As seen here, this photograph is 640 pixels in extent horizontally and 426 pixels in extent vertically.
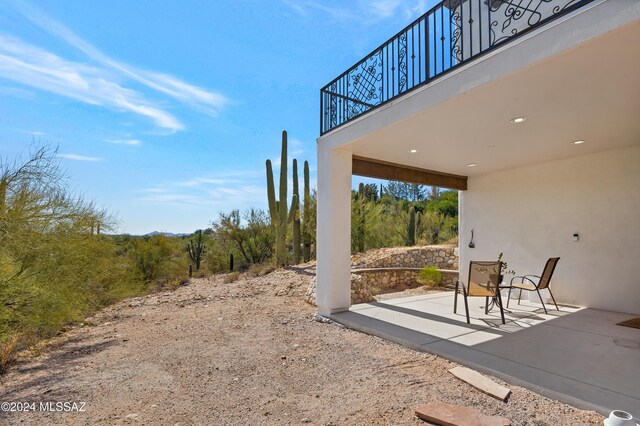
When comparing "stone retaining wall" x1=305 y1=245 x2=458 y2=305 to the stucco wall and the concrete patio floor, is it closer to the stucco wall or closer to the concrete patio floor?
the stucco wall

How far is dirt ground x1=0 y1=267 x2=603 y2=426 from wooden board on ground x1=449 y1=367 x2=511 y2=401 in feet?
0.20

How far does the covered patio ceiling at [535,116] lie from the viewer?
2.81 meters

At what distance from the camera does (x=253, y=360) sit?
379cm

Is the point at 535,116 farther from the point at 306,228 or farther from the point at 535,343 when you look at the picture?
the point at 306,228

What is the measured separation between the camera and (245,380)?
127 inches

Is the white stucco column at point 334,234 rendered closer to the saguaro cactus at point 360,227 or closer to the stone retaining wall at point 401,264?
the stone retaining wall at point 401,264

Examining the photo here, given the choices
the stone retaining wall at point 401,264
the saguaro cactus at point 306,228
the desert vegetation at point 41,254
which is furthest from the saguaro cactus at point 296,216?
the desert vegetation at point 41,254

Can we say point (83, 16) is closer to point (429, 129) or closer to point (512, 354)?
point (429, 129)

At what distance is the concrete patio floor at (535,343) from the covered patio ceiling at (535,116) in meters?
2.70

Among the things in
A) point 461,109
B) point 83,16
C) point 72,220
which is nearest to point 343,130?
point 461,109

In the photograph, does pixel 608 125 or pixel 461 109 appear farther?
pixel 608 125

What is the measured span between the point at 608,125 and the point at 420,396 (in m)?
4.29

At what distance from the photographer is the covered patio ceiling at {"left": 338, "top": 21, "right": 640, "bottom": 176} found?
9.21ft

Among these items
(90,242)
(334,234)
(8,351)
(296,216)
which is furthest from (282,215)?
(8,351)
